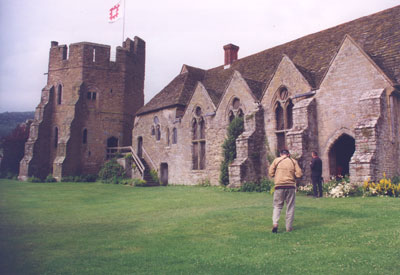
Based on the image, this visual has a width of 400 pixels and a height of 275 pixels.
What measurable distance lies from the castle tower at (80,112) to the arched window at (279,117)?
2029 cm

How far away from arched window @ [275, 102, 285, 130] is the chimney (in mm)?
11314

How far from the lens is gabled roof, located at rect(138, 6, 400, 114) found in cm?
1752

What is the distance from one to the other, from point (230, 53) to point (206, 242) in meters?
25.4

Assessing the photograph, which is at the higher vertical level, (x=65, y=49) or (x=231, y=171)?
(x=65, y=49)

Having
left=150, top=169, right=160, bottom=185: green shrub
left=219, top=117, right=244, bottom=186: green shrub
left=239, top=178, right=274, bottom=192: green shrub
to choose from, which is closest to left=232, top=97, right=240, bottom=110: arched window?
left=219, top=117, right=244, bottom=186: green shrub

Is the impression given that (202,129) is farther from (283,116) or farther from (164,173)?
(283,116)

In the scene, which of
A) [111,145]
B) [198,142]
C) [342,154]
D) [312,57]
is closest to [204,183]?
[198,142]

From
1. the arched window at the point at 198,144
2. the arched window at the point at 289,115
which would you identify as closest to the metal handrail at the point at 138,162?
the arched window at the point at 198,144

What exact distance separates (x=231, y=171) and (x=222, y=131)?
4.18 meters

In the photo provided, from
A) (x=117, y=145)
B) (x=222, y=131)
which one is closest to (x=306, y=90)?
(x=222, y=131)

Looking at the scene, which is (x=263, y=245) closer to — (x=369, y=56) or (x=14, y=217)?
Result: (x=14, y=217)

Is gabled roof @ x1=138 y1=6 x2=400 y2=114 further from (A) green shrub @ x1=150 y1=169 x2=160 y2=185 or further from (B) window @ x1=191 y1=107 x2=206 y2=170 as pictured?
(A) green shrub @ x1=150 y1=169 x2=160 y2=185

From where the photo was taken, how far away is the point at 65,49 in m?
35.6

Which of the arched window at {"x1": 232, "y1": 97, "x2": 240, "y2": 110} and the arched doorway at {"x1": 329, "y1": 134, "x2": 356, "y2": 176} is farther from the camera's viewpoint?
the arched window at {"x1": 232, "y1": 97, "x2": 240, "y2": 110}
